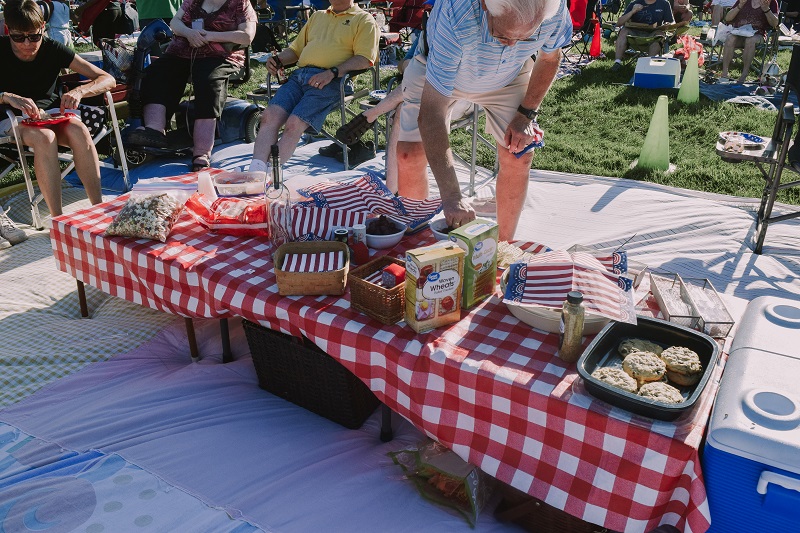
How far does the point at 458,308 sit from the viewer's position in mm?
2000

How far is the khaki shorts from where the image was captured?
10.3 ft

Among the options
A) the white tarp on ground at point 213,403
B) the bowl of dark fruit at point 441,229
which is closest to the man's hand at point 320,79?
the white tarp on ground at point 213,403

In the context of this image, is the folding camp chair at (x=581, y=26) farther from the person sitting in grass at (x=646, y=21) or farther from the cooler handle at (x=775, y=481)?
the cooler handle at (x=775, y=481)

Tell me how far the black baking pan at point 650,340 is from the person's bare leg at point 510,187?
130 cm

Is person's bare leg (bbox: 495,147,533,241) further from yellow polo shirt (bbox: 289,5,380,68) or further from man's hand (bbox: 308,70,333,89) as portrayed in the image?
yellow polo shirt (bbox: 289,5,380,68)

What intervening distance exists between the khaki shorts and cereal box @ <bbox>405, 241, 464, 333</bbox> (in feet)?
4.50

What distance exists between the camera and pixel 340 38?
4.93m

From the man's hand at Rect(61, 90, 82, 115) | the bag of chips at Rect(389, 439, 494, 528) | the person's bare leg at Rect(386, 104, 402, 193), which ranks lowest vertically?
the bag of chips at Rect(389, 439, 494, 528)

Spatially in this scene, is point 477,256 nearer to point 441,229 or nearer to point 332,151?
point 441,229

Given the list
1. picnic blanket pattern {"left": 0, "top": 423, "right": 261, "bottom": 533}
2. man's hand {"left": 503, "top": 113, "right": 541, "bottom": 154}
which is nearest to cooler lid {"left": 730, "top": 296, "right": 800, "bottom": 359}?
man's hand {"left": 503, "top": 113, "right": 541, "bottom": 154}

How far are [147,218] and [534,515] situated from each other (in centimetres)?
180

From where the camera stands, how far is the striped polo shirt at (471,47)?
2.53 metres

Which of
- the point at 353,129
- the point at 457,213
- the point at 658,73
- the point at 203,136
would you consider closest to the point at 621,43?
the point at 658,73

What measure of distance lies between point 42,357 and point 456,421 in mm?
1852
